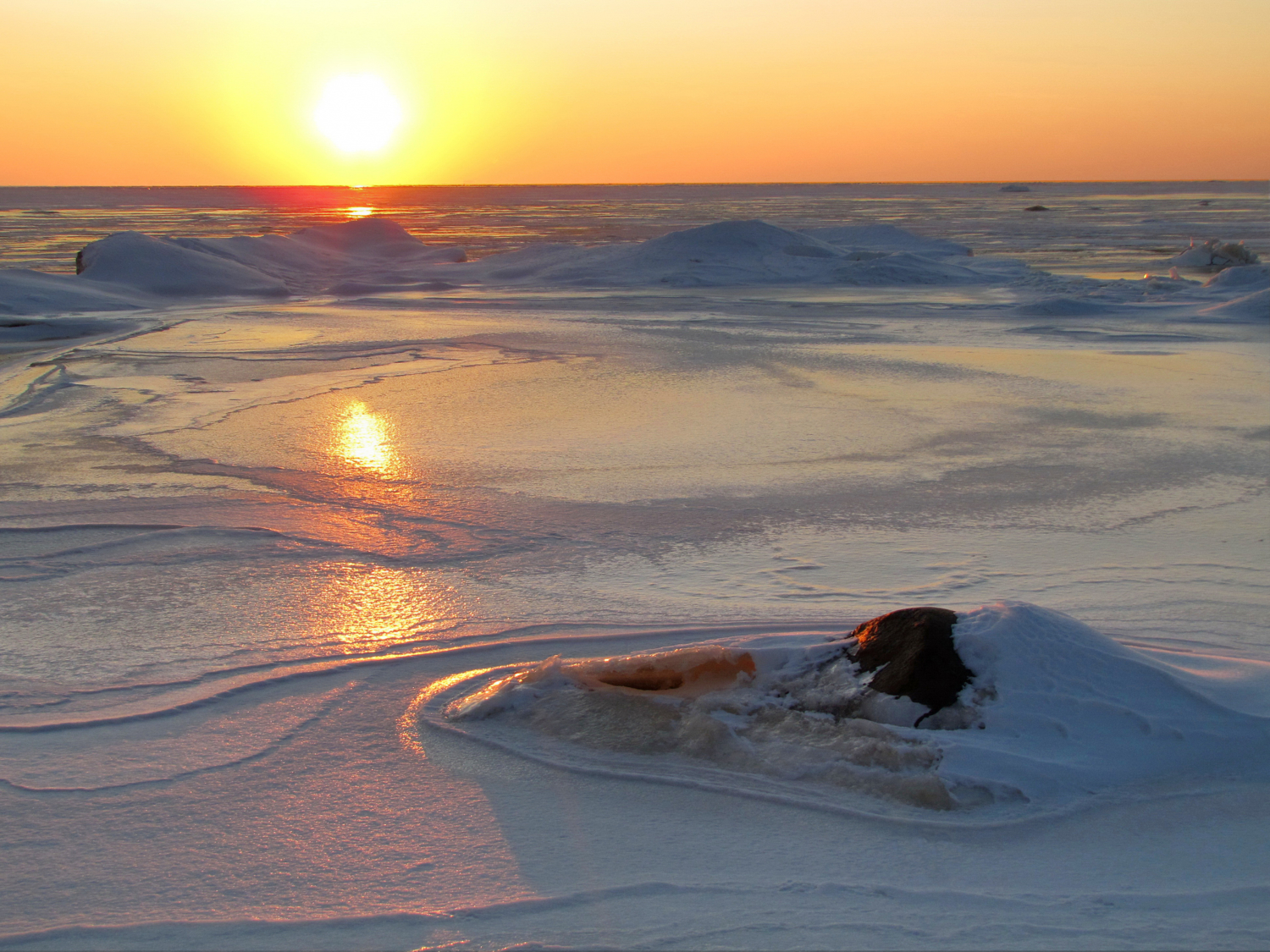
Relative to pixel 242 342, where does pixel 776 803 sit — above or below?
below

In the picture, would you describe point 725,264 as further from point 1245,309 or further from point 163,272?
point 163,272

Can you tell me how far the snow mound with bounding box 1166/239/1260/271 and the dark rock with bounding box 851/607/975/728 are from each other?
1763 cm

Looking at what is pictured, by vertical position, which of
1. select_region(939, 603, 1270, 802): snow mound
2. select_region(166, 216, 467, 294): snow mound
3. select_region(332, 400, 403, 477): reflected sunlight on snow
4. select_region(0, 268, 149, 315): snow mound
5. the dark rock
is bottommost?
select_region(939, 603, 1270, 802): snow mound

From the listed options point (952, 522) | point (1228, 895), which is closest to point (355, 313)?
point (952, 522)

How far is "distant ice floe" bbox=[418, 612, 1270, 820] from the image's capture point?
96.3 inches

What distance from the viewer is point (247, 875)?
2.14 meters

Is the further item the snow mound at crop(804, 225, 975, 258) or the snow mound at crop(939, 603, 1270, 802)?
the snow mound at crop(804, 225, 975, 258)

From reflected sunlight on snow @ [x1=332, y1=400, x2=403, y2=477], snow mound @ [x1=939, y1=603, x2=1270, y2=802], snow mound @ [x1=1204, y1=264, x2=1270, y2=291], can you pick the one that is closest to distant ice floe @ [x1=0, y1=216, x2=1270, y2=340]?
snow mound @ [x1=1204, y1=264, x2=1270, y2=291]

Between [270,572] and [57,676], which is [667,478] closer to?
[270,572]

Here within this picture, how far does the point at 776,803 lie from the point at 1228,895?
92 cm

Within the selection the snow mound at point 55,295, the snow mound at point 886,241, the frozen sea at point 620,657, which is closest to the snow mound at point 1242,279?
the snow mound at point 886,241

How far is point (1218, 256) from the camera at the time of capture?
1767cm

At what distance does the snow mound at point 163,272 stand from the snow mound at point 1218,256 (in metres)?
15.4

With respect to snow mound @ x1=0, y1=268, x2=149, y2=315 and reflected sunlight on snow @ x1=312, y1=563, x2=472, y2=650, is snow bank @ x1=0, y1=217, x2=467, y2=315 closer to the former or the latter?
snow mound @ x1=0, y1=268, x2=149, y2=315
